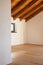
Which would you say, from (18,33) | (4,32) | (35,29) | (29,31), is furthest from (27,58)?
(29,31)

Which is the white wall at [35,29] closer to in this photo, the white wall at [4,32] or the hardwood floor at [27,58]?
the hardwood floor at [27,58]

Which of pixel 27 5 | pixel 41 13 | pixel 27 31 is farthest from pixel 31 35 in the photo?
pixel 27 5

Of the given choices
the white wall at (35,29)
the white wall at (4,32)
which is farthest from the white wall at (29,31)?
the white wall at (4,32)

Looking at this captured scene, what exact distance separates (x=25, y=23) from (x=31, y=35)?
3.91 feet

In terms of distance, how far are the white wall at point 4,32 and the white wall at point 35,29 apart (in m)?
6.73

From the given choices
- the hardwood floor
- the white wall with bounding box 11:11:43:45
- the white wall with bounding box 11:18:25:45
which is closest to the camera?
the hardwood floor

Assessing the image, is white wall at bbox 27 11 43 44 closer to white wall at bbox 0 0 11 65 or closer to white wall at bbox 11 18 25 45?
white wall at bbox 11 18 25 45

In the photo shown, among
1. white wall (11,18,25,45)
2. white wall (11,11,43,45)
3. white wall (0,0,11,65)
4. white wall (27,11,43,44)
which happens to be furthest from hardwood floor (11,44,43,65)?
white wall (27,11,43,44)

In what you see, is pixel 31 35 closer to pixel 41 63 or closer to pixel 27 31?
pixel 27 31

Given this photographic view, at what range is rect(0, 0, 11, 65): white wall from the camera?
4281 millimetres

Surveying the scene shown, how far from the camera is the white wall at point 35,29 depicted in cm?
1098

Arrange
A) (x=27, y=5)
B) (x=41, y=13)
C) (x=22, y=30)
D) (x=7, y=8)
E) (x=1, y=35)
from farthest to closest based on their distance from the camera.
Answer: (x=22, y=30) → (x=41, y=13) → (x=27, y=5) → (x=7, y=8) → (x=1, y=35)

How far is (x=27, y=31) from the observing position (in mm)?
11906

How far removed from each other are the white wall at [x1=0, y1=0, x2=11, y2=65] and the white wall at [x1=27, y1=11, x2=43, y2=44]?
265 inches
